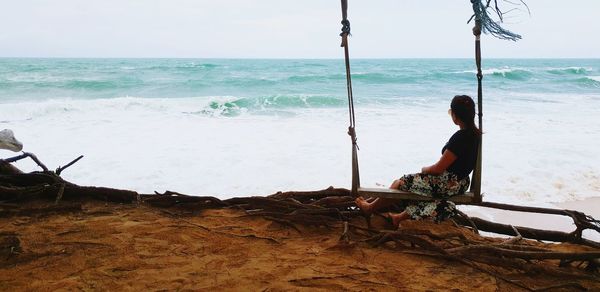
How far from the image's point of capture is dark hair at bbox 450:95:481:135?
105 inches

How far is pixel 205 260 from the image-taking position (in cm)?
261

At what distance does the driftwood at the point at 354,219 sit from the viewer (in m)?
2.61

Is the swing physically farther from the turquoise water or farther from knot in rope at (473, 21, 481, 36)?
the turquoise water

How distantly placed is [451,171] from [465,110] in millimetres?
425

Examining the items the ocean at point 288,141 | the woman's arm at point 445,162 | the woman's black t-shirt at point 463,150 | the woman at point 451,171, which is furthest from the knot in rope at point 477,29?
the ocean at point 288,141

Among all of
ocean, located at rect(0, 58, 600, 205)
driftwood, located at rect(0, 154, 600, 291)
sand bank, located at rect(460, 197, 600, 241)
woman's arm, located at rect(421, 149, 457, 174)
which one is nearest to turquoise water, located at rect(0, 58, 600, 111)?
ocean, located at rect(0, 58, 600, 205)

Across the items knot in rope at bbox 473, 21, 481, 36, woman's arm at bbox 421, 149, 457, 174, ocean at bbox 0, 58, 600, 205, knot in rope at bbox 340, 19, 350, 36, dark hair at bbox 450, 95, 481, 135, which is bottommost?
ocean at bbox 0, 58, 600, 205

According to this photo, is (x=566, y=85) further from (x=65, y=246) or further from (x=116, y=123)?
(x=65, y=246)

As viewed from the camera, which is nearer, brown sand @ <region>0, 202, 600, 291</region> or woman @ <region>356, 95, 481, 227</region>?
brown sand @ <region>0, 202, 600, 291</region>

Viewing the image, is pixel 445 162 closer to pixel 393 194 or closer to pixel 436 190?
pixel 436 190

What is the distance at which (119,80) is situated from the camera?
21734 mm

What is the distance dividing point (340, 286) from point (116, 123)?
9.52 metres

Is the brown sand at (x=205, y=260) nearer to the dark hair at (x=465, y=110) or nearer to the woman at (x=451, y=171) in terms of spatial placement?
the woman at (x=451, y=171)

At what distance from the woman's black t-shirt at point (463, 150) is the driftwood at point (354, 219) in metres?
0.29
